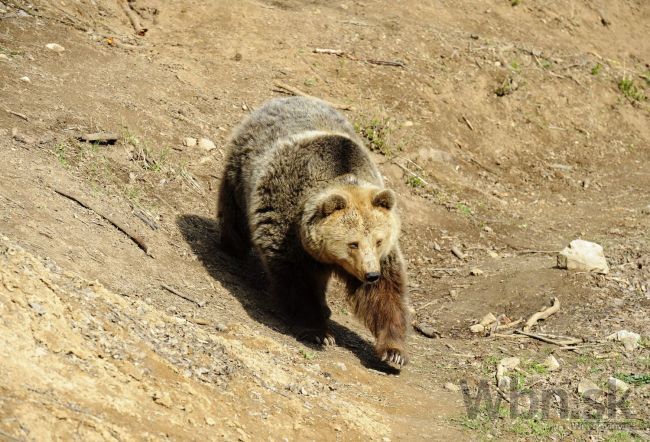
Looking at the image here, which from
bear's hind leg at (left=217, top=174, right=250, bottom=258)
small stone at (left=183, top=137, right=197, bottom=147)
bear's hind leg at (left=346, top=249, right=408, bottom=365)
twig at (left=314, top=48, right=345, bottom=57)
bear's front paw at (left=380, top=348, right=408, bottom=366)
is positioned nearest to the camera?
bear's front paw at (left=380, top=348, right=408, bottom=366)

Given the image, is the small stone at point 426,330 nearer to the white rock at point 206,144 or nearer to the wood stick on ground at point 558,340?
the wood stick on ground at point 558,340

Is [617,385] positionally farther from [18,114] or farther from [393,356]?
[18,114]

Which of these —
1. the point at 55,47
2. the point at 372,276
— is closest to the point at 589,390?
the point at 372,276

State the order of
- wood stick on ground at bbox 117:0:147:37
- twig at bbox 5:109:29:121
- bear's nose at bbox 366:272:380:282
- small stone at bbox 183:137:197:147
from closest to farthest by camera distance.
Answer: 1. bear's nose at bbox 366:272:380:282
2. twig at bbox 5:109:29:121
3. small stone at bbox 183:137:197:147
4. wood stick on ground at bbox 117:0:147:37

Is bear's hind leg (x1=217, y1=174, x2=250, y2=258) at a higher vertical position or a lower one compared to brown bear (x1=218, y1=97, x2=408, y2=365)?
lower

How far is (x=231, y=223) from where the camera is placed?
27.9 ft

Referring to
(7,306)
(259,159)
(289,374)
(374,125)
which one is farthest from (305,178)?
(374,125)

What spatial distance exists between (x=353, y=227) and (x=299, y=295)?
3.22ft

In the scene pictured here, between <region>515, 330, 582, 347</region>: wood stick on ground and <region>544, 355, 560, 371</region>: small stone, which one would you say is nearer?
<region>544, 355, 560, 371</region>: small stone

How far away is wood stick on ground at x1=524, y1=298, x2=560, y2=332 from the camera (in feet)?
26.1

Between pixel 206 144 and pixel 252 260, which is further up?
pixel 206 144

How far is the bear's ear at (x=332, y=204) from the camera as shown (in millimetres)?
6574

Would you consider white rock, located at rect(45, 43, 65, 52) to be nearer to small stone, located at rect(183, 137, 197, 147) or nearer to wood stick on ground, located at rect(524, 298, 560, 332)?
small stone, located at rect(183, 137, 197, 147)

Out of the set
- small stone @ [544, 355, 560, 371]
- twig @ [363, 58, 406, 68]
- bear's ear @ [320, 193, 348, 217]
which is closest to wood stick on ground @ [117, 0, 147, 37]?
twig @ [363, 58, 406, 68]
